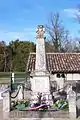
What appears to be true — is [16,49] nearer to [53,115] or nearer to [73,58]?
[73,58]

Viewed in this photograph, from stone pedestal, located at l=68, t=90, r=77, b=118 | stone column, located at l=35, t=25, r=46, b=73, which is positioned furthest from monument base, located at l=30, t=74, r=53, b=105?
stone pedestal, located at l=68, t=90, r=77, b=118

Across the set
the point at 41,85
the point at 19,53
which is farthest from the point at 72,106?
the point at 19,53

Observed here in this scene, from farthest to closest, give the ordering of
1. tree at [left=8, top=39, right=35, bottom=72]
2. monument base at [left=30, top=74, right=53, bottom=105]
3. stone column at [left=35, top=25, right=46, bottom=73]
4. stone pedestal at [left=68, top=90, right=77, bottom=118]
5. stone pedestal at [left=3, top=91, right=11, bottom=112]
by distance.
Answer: tree at [left=8, top=39, right=35, bottom=72] → stone column at [left=35, top=25, right=46, bottom=73] → monument base at [left=30, top=74, right=53, bottom=105] → stone pedestal at [left=3, top=91, right=11, bottom=112] → stone pedestal at [left=68, top=90, right=77, bottom=118]

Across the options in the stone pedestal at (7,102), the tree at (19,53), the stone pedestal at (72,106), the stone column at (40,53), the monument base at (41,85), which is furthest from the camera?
the tree at (19,53)

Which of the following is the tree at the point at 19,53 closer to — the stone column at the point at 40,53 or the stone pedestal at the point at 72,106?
the stone column at the point at 40,53

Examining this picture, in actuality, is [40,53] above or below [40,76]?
above

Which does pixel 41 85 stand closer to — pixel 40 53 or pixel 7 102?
pixel 40 53

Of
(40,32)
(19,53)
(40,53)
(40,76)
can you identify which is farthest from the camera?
(19,53)

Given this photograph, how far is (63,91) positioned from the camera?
2544cm

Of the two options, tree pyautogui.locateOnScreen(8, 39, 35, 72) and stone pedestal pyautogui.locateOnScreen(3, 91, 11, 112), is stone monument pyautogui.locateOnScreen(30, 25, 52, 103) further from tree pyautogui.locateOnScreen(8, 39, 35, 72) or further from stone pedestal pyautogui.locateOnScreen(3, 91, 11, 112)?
tree pyautogui.locateOnScreen(8, 39, 35, 72)

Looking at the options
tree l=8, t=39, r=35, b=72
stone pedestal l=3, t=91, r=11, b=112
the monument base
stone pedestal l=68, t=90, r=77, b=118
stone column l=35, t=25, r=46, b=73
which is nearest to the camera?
stone pedestal l=68, t=90, r=77, b=118

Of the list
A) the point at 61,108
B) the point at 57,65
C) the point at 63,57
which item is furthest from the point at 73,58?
the point at 61,108

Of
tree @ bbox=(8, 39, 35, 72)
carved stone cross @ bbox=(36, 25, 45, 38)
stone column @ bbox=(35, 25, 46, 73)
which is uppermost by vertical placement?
tree @ bbox=(8, 39, 35, 72)

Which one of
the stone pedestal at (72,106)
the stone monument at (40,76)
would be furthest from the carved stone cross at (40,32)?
the stone pedestal at (72,106)
